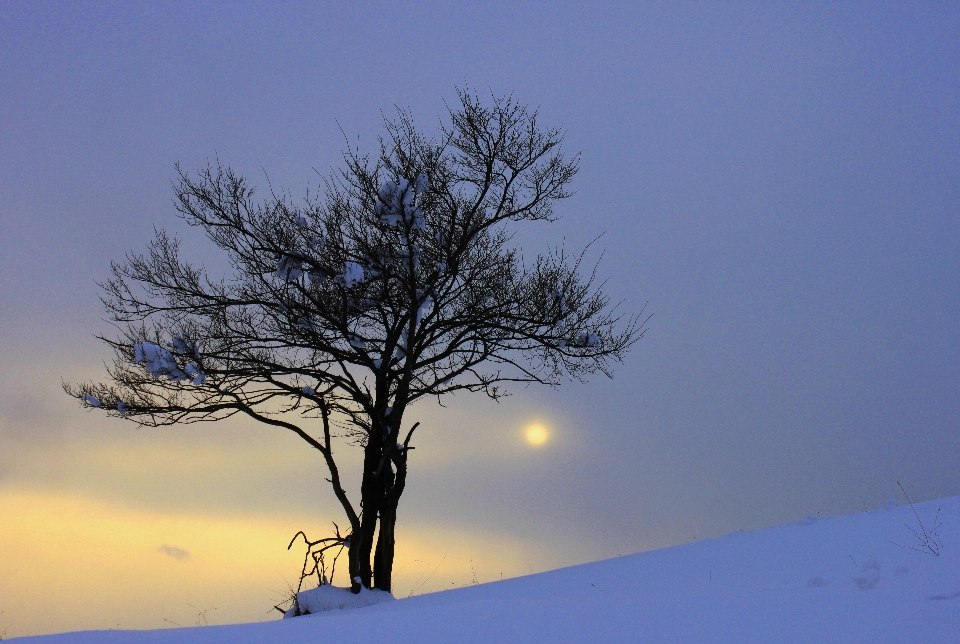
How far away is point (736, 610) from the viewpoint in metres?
4.48

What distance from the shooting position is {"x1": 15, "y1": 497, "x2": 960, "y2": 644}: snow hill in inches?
157

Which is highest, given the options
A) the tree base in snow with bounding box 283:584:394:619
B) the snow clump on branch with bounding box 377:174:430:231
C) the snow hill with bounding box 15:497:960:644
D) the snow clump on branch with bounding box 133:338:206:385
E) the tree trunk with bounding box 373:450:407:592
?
the snow clump on branch with bounding box 377:174:430:231

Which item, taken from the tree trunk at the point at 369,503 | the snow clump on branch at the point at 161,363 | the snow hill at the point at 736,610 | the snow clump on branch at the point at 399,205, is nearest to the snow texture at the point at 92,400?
the snow clump on branch at the point at 161,363

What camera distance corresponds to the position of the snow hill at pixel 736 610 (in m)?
4.00

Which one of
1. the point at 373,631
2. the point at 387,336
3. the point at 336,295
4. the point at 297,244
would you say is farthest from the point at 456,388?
the point at 373,631

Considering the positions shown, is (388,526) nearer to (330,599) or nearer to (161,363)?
(330,599)

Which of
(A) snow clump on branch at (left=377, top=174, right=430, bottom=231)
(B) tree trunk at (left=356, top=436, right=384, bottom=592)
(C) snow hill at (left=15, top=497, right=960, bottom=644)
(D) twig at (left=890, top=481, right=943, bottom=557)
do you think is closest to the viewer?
(C) snow hill at (left=15, top=497, right=960, bottom=644)

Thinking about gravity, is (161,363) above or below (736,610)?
above

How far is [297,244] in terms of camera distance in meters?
10.8

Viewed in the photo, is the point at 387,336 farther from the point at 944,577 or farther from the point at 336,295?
the point at 944,577

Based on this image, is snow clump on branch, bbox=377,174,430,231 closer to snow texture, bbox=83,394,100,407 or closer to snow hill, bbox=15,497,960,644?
snow hill, bbox=15,497,960,644

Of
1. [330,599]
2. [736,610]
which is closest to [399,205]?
[330,599]

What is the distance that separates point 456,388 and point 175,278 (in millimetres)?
4775

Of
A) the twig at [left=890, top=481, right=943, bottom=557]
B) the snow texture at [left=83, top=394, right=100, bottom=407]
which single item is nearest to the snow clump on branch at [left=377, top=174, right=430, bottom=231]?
the snow texture at [left=83, top=394, right=100, bottom=407]
